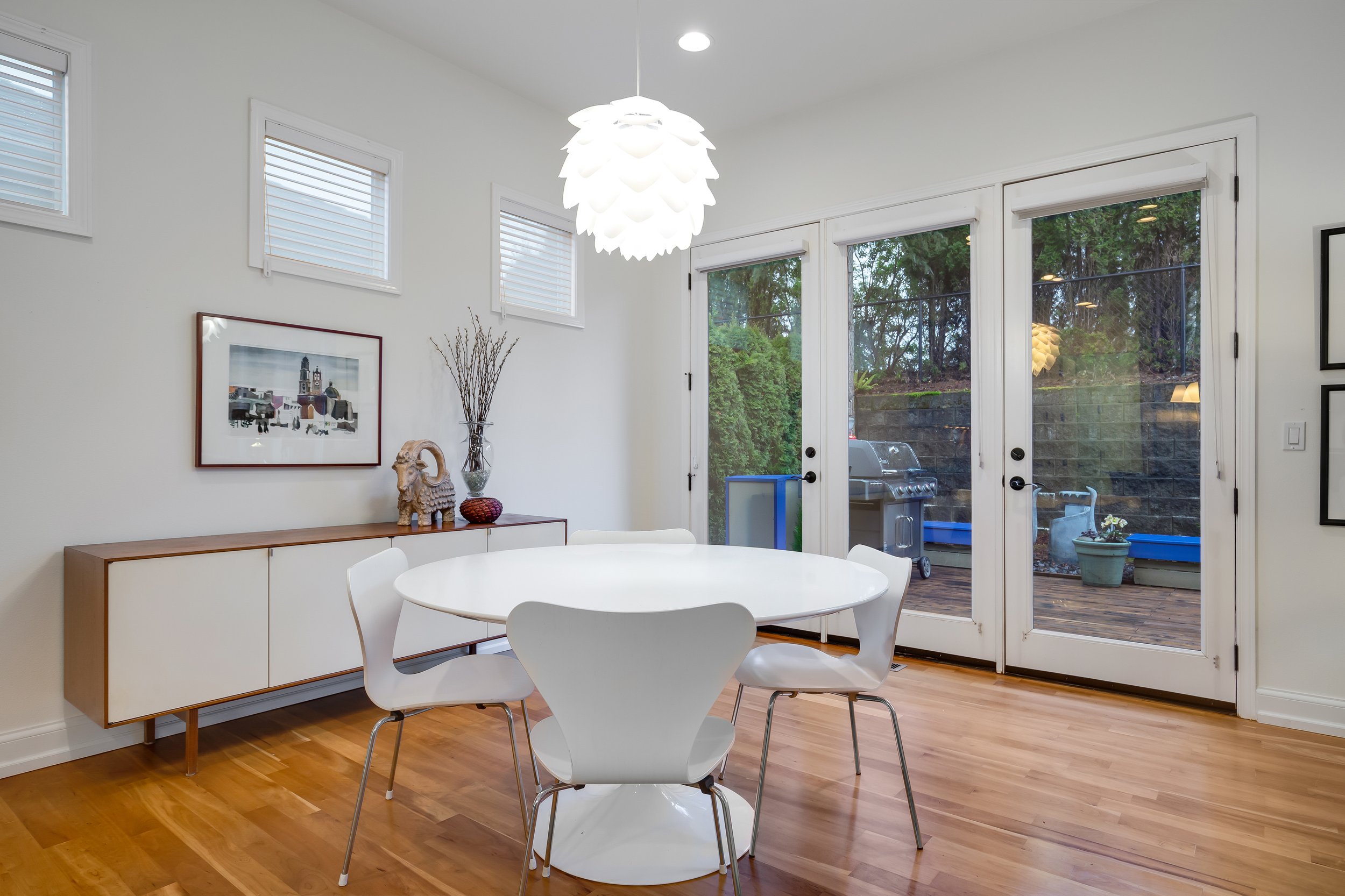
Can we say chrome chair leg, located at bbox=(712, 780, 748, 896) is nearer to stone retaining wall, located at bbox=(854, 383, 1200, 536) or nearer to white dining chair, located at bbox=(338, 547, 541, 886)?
white dining chair, located at bbox=(338, 547, 541, 886)

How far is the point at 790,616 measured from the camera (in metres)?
1.50

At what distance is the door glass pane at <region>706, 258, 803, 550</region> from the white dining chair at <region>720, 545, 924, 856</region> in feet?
6.66

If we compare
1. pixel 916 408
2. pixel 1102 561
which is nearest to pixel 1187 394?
pixel 1102 561

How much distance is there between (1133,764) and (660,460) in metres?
3.01

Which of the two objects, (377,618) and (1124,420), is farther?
(1124,420)

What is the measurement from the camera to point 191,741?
239 cm

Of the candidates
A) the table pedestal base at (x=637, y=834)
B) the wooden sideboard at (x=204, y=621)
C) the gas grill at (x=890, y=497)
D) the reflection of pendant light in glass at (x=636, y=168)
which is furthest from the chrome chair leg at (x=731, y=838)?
the gas grill at (x=890, y=497)

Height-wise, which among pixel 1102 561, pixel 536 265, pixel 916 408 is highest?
pixel 536 265

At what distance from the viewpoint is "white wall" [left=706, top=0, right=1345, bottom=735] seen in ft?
9.27

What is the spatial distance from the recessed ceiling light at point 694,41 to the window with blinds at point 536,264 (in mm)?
1187

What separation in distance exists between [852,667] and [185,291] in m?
2.70

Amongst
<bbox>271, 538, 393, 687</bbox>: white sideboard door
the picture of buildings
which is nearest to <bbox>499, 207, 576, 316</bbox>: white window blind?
the picture of buildings

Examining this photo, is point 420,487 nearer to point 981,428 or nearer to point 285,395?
point 285,395

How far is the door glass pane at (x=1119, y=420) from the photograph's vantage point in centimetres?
313
